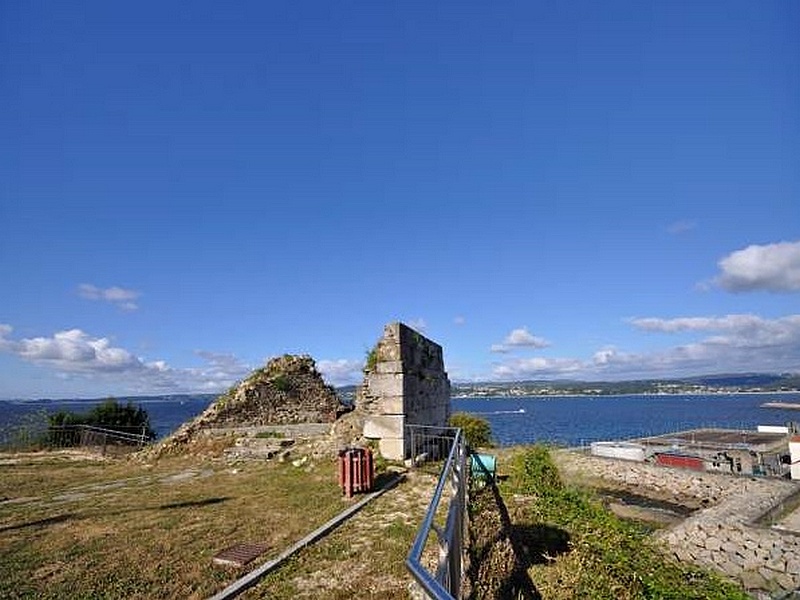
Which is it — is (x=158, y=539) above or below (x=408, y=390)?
below

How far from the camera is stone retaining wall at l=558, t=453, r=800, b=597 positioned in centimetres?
1481

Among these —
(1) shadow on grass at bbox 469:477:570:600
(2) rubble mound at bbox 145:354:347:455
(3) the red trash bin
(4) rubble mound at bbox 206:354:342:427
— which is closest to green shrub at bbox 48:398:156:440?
(2) rubble mound at bbox 145:354:347:455

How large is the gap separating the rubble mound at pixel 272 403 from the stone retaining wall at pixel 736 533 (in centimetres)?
1049

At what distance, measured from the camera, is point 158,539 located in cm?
696

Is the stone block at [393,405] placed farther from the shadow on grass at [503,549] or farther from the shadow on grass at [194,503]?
the shadow on grass at [194,503]

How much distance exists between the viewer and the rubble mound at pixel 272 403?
691 inches

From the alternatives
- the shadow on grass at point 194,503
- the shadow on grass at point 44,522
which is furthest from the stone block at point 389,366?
the shadow on grass at point 44,522

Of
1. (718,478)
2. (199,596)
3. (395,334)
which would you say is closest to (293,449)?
(395,334)

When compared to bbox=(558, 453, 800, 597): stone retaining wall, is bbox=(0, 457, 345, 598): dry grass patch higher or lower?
higher

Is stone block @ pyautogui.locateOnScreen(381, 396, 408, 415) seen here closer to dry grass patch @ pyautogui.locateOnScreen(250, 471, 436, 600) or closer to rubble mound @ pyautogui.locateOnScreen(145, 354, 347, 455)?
dry grass patch @ pyautogui.locateOnScreen(250, 471, 436, 600)

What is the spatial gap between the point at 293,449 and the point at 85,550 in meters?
8.03

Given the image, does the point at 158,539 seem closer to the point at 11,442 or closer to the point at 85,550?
the point at 85,550

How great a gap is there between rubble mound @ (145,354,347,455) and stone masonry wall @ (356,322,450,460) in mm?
6991

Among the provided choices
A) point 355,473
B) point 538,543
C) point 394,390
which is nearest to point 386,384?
point 394,390
